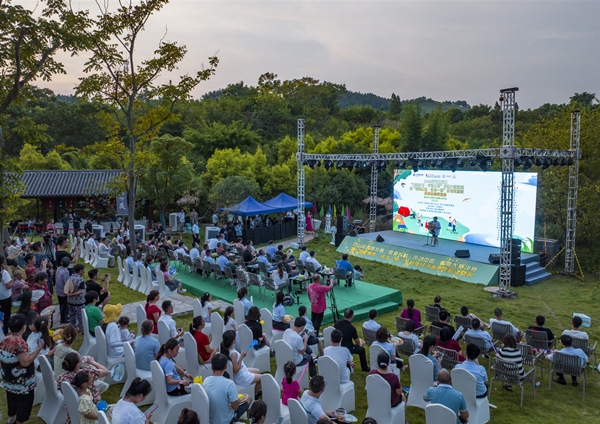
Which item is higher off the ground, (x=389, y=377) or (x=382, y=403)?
(x=389, y=377)

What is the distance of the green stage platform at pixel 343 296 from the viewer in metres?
10.5

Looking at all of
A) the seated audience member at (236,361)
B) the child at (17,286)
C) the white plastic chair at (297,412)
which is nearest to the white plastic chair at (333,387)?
the seated audience member at (236,361)

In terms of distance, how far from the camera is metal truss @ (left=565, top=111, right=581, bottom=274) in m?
14.7

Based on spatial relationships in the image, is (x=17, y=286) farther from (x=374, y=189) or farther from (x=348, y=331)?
(x=374, y=189)

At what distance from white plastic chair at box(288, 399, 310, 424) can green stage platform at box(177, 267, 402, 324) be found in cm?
543

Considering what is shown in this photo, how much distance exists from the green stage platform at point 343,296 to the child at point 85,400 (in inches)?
235

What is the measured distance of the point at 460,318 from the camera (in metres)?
8.14

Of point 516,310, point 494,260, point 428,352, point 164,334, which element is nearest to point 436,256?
point 494,260

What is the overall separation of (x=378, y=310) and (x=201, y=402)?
6.92 metres

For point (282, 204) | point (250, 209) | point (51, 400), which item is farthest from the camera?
point (282, 204)

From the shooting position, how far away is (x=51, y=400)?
5.27m

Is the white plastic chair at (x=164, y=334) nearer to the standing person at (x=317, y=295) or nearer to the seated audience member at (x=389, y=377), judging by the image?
the standing person at (x=317, y=295)

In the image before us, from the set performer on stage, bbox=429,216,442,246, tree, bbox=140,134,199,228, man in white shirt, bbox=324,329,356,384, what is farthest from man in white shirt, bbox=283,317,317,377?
tree, bbox=140,134,199,228

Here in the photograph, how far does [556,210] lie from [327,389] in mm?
14698
